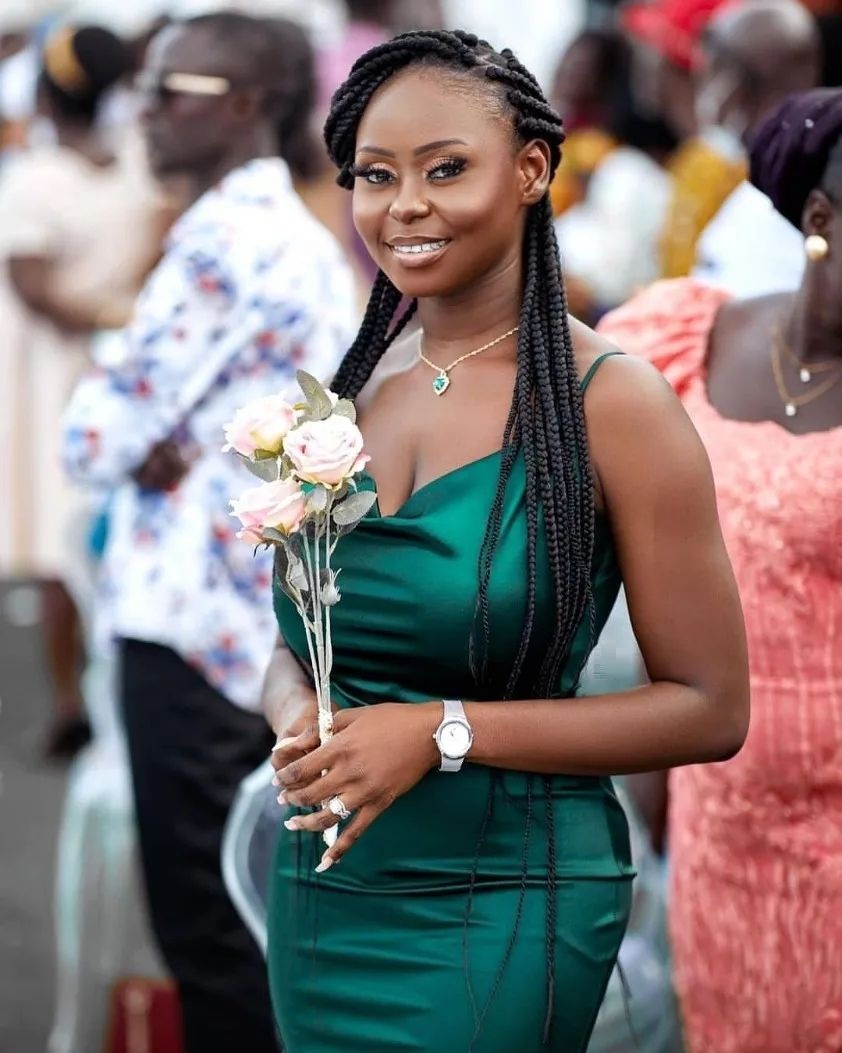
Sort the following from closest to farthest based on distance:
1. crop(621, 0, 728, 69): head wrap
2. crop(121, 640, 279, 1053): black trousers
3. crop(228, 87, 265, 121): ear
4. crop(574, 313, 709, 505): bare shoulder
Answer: crop(574, 313, 709, 505): bare shoulder
crop(121, 640, 279, 1053): black trousers
crop(228, 87, 265, 121): ear
crop(621, 0, 728, 69): head wrap

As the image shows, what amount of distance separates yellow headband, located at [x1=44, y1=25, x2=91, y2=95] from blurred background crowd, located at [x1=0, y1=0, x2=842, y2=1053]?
0.4 inches

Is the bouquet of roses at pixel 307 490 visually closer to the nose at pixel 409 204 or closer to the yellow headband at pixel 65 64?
the nose at pixel 409 204

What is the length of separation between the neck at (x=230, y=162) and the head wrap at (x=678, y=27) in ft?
9.84

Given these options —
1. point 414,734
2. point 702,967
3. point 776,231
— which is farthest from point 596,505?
point 776,231

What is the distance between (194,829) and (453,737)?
1778 mm

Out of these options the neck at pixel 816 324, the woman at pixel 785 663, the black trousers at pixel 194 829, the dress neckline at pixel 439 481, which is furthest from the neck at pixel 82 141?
the dress neckline at pixel 439 481

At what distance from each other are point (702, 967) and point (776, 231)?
5.93 ft

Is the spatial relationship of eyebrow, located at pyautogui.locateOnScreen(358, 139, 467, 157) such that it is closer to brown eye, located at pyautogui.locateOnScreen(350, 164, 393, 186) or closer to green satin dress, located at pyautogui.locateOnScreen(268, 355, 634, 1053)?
brown eye, located at pyautogui.locateOnScreen(350, 164, 393, 186)

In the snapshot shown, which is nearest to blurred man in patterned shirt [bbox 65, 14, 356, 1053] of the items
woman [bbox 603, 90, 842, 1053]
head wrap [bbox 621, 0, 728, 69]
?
woman [bbox 603, 90, 842, 1053]

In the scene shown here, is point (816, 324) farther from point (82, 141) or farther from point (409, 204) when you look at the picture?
point (82, 141)

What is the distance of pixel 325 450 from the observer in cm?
244

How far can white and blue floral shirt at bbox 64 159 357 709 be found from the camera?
13.3 feet

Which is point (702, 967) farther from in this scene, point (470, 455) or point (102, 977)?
point (102, 977)

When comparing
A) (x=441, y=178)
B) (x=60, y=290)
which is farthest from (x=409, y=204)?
(x=60, y=290)
